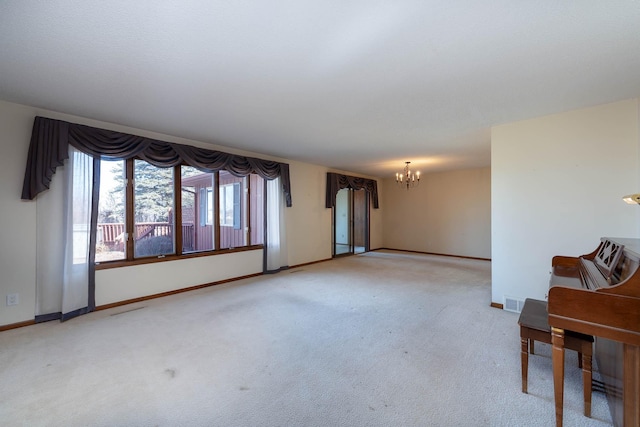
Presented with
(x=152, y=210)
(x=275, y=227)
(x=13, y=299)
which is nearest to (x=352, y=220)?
(x=275, y=227)

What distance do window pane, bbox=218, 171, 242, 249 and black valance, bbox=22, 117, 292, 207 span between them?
0.49 meters

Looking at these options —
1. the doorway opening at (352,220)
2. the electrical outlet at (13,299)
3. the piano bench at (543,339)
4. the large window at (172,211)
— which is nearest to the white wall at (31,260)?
the electrical outlet at (13,299)

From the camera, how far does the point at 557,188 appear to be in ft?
10.0

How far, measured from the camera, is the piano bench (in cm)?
159

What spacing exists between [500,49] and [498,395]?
7.61ft

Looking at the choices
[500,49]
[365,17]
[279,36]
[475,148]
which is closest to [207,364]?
[279,36]

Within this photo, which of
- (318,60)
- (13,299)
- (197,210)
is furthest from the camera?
(197,210)

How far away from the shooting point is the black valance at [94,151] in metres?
2.86

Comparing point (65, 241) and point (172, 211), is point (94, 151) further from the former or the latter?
point (172, 211)

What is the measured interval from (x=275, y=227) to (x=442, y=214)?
4.79 metres

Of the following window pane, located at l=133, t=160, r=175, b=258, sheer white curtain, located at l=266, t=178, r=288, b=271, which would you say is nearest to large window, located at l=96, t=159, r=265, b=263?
window pane, located at l=133, t=160, r=175, b=258

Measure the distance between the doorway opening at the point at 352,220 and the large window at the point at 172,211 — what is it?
11.0 feet

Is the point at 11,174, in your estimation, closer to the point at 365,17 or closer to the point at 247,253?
the point at 247,253

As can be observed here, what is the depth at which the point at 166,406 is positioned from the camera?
167cm
